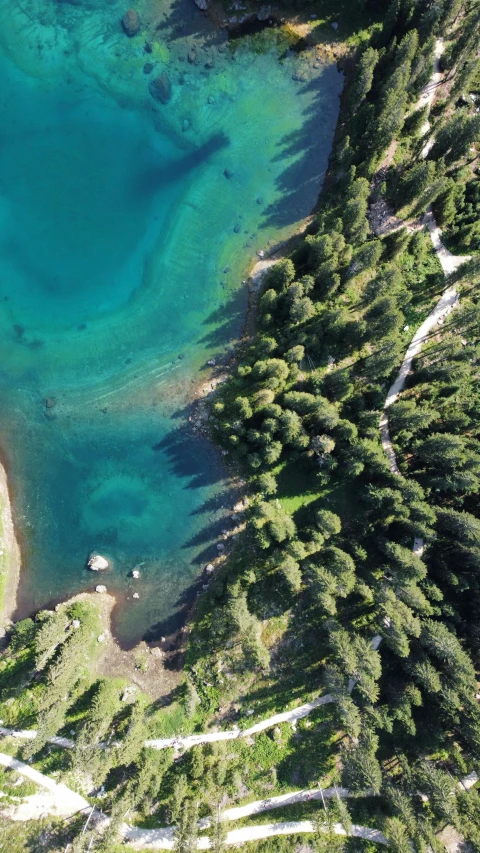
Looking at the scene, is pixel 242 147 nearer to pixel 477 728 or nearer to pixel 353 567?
pixel 353 567

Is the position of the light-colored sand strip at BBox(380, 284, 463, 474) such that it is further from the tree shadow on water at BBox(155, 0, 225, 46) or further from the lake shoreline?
the lake shoreline

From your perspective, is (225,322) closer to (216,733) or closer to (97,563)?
(97,563)

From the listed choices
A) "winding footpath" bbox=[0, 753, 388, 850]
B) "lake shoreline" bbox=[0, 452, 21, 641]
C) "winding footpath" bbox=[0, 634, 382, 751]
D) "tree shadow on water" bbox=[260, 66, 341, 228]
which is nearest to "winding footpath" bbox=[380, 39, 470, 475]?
"tree shadow on water" bbox=[260, 66, 341, 228]

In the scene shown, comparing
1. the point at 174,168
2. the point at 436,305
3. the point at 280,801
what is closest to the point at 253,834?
the point at 280,801

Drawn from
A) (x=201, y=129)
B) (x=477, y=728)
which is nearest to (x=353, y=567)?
(x=477, y=728)

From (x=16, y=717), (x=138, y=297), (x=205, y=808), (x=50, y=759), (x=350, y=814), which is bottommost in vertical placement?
(x=350, y=814)

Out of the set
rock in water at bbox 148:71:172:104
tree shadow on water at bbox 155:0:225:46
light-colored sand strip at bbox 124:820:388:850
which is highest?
tree shadow on water at bbox 155:0:225:46

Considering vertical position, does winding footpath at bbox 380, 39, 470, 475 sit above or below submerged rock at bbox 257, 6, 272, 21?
below
